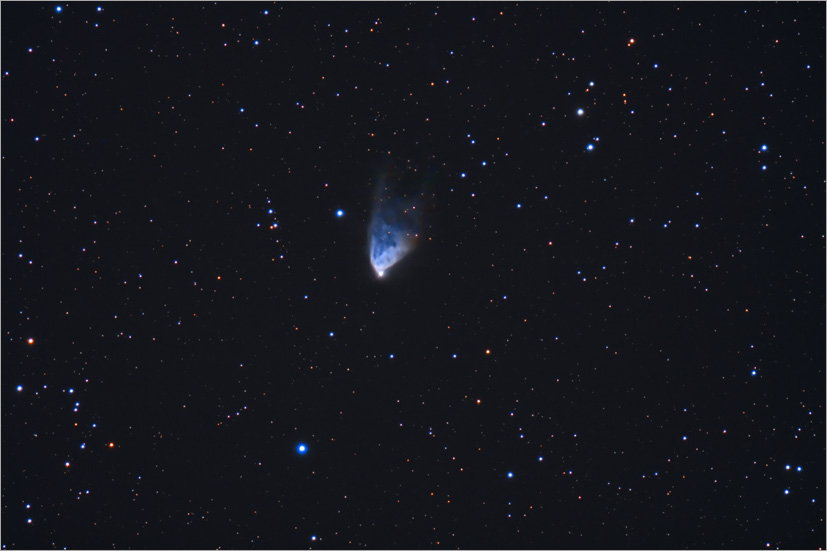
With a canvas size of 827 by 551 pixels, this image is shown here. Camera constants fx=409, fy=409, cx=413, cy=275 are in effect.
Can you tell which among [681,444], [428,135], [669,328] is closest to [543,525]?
[681,444]

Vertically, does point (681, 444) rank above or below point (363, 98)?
below

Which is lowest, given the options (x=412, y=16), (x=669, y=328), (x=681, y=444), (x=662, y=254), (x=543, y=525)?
(x=543, y=525)

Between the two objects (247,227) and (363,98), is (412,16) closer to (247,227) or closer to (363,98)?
(363,98)

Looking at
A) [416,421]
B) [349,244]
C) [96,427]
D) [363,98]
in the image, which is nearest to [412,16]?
[363,98]

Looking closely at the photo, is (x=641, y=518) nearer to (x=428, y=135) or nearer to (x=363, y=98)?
(x=428, y=135)

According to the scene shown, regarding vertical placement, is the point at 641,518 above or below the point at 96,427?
below

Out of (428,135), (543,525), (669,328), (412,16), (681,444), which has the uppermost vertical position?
(412,16)

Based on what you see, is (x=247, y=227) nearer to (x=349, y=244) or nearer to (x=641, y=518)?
(x=349, y=244)
